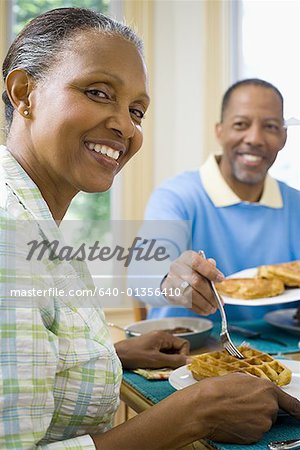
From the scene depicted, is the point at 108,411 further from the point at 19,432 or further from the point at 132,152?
the point at 132,152

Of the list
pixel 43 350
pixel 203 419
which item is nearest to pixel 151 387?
pixel 203 419

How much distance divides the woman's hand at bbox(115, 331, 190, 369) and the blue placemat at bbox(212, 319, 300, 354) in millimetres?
211

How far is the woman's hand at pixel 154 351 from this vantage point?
1.28 meters

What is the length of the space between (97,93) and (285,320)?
1016 millimetres

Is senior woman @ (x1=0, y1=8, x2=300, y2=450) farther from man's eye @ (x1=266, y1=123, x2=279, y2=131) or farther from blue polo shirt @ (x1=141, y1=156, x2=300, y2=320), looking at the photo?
man's eye @ (x1=266, y1=123, x2=279, y2=131)

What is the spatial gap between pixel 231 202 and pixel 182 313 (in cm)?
49

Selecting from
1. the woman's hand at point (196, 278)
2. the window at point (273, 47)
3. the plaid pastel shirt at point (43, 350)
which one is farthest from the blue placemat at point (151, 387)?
the window at point (273, 47)

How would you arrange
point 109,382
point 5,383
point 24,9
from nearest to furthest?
point 5,383
point 109,382
point 24,9

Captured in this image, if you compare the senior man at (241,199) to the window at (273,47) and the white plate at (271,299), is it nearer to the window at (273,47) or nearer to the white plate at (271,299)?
the white plate at (271,299)

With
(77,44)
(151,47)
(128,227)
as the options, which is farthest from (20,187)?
(151,47)

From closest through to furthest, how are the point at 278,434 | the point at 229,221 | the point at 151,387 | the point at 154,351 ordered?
the point at 278,434
the point at 151,387
the point at 154,351
the point at 229,221

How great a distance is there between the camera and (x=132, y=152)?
1133 millimetres

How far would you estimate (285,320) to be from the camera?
170cm

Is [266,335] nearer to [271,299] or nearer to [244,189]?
[271,299]
